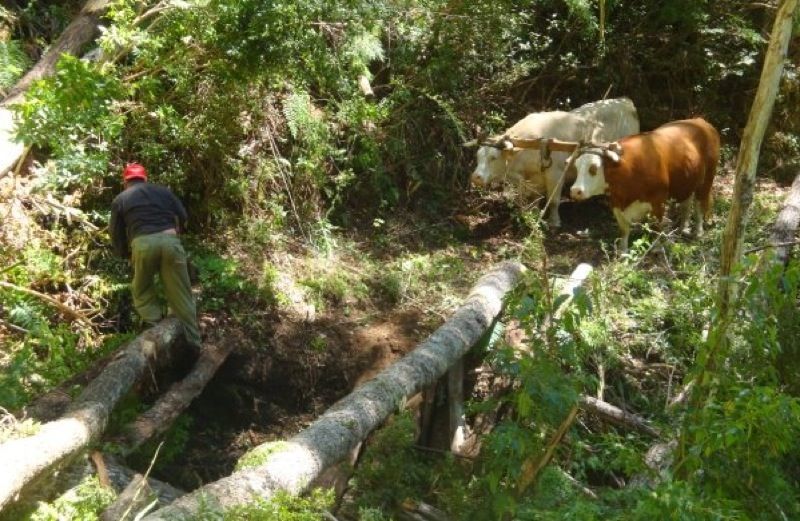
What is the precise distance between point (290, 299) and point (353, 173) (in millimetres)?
2097

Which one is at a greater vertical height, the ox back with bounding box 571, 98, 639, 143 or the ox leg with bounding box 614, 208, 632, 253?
the ox back with bounding box 571, 98, 639, 143

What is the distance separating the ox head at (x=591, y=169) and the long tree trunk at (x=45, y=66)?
5503mm

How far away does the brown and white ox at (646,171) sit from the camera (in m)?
9.27

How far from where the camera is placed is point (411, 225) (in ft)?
34.1

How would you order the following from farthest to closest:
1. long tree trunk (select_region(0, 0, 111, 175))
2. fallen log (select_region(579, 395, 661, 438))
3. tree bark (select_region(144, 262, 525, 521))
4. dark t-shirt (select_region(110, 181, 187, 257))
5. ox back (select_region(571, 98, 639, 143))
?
ox back (select_region(571, 98, 639, 143)) < long tree trunk (select_region(0, 0, 111, 175)) < dark t-shirt (select_region(110, 181, 187, 257)) < fallen log (select_region(579, 395, 661, 438)) < tree bark (select_region(144, 262, 525, 521))

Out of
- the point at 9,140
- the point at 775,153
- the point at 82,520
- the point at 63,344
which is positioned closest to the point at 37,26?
the point at 9,140

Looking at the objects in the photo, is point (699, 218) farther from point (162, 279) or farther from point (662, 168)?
point (162, 279)

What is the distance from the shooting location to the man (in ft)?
22.1

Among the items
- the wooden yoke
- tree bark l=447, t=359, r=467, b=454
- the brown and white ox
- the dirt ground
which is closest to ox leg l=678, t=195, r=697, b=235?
the brown and white ox

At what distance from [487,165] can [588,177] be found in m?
1.35

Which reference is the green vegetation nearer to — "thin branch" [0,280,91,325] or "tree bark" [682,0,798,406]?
"thin branch" [0,280,91,325]

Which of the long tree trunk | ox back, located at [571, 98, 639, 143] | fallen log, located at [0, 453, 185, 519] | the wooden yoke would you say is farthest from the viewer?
ox back, located at [571, 98, 639, 143]

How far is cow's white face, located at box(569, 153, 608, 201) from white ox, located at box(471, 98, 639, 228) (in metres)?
0.65

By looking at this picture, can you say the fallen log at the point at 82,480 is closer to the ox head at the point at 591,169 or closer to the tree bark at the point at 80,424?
the tree bark at the point at 80,424
